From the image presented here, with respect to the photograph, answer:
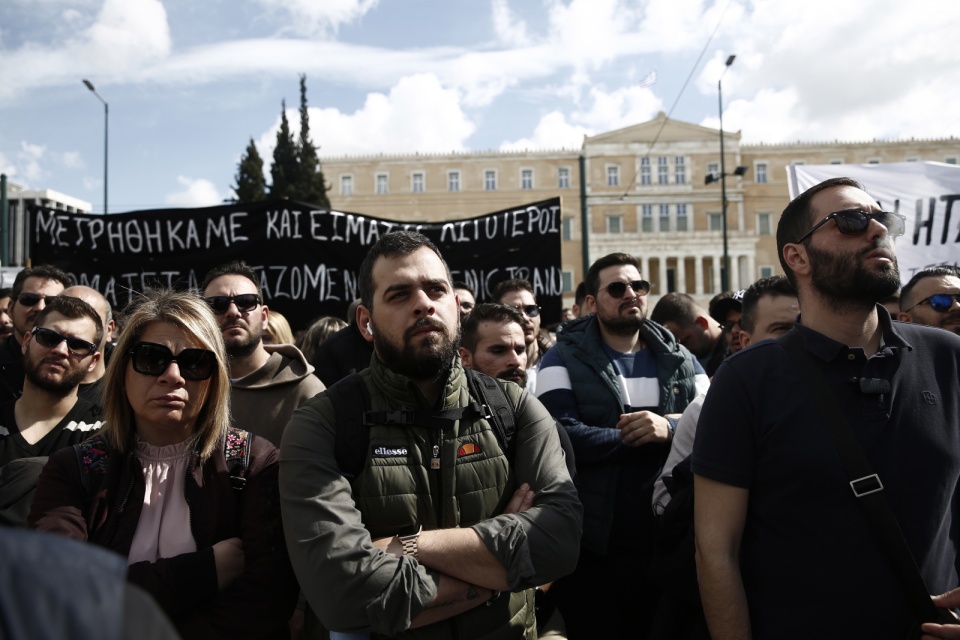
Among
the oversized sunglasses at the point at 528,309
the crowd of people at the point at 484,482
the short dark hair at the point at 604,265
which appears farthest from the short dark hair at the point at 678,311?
the crowd of people at the point at 484,482

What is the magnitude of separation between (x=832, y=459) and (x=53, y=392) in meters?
3.17

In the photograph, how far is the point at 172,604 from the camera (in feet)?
6.54

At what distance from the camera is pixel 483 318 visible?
3648 millimetres

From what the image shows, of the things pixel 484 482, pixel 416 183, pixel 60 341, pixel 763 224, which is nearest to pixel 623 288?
pixel 484 482

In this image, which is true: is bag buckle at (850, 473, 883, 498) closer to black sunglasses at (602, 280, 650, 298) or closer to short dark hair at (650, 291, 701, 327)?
black sunglasses at (602, 280, 650, 298)

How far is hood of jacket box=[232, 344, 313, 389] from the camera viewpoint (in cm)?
337

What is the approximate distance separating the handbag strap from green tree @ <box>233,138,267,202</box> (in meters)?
36.6

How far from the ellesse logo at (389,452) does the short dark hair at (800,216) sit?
4.59 feet

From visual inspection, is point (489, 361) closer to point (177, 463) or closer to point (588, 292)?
point (588, 292)

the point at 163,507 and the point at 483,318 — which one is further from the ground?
the point at 483,318

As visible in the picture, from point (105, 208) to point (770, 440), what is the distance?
22.0 metres

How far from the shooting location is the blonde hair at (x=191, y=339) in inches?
91.6

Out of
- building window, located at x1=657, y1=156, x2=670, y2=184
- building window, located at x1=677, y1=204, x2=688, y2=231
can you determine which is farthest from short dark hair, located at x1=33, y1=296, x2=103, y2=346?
building window, located at x1=677, y1=204, x2=688, y2=231

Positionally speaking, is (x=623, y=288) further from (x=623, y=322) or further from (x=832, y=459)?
(x=832, y=459)
